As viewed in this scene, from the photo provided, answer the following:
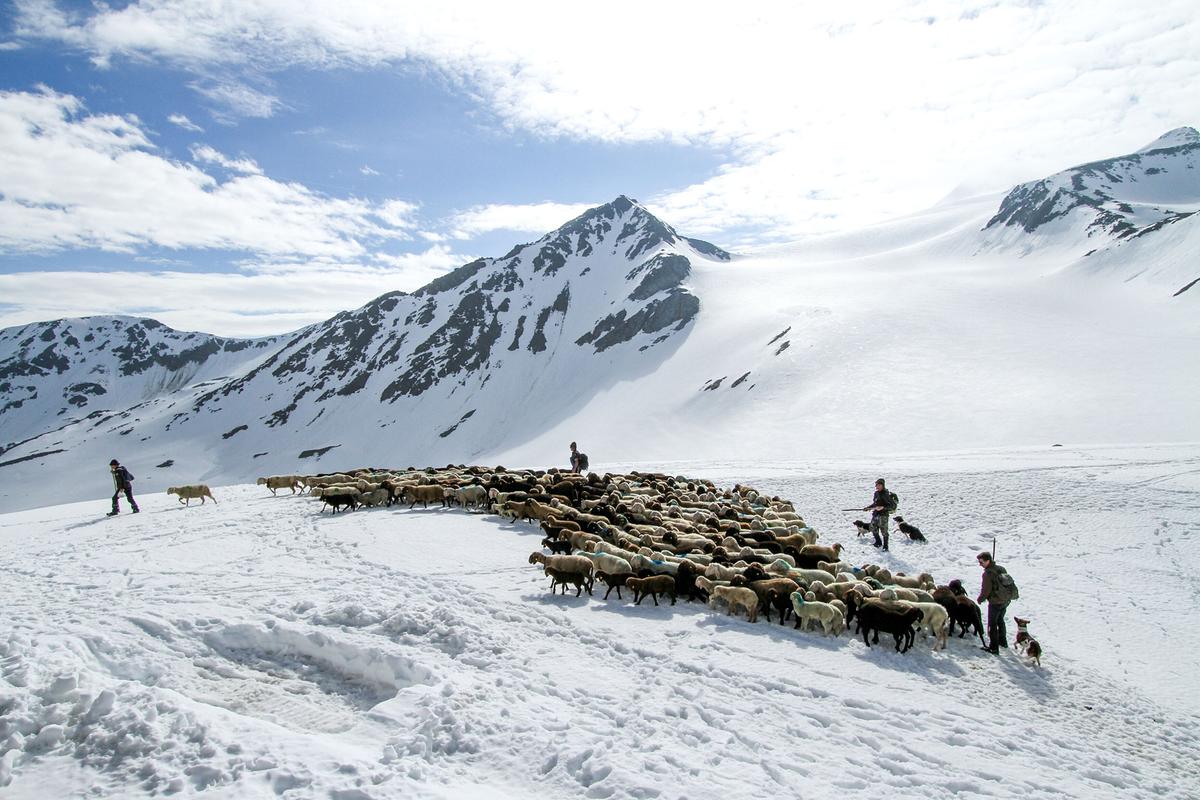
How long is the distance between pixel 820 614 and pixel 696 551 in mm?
4759

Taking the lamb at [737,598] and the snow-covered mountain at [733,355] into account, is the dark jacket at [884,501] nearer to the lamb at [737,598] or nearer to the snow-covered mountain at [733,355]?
the lamb at [737,598]

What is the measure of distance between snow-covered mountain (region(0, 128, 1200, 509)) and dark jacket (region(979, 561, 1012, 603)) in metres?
35.1

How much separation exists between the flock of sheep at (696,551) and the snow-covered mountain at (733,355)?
2550 cm

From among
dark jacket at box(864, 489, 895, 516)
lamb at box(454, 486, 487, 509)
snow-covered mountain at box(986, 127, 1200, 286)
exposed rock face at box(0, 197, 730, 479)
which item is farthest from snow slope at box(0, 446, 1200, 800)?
snow-covered mountain at box(986, 127, 1200, 286)

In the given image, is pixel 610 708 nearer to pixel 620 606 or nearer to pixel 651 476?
pixel 620 606

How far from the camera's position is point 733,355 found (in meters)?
83.6

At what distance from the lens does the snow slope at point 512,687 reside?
24.0 ft

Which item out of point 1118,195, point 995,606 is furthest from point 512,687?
point 1118,195

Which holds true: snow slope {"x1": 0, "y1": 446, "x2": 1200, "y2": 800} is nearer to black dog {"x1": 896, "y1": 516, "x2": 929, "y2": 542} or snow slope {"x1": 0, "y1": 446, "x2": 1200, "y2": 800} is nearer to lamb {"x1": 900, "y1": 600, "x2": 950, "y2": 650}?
lamb {"x1": 900, "y1": 600, "x2": 950, "y2": 650}

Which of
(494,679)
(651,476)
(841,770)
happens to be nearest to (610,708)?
(494,679)

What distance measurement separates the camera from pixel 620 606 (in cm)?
1323

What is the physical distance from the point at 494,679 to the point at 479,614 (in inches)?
98.3

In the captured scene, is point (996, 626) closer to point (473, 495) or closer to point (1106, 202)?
point (473, 495)

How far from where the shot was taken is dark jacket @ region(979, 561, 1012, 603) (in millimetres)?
11914
